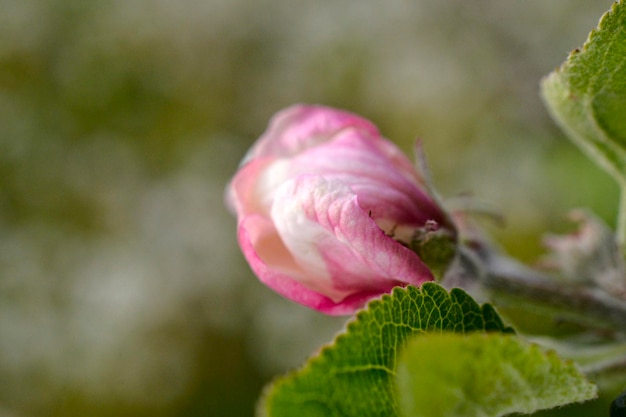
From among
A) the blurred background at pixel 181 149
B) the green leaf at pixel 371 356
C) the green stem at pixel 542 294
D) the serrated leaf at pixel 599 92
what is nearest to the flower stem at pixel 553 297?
the green stem at pixel 542 294

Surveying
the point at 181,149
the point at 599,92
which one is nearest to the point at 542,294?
the point at 599,92

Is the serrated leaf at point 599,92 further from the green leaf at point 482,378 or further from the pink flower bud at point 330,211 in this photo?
the green leaf at point 482,378

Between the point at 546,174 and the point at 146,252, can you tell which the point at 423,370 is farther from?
the point at 146,252

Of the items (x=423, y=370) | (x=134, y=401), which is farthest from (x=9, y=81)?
(x=423, y=370)

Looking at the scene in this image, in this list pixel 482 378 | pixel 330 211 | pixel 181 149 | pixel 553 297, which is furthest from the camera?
pixel 181 149

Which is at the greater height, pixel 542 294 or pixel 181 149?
pixel 542 294

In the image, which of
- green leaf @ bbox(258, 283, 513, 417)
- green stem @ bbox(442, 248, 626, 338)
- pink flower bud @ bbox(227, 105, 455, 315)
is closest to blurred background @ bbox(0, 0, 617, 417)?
green stem @ bbox(442, 248, 626, 338)

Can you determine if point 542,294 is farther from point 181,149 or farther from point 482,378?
point 181,149

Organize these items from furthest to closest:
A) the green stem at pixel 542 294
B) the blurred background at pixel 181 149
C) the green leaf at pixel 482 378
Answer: the blurred background at pixel 181 149 → the green stem at pixel 542 294 → the green leaf at pixel 482 378
